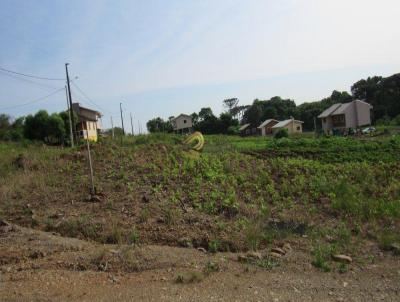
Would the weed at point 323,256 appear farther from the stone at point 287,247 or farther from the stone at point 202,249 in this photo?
the stone at point 202,249

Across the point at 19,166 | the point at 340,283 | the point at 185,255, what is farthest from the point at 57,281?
the point at 19,166

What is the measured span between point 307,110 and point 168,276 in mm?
63882

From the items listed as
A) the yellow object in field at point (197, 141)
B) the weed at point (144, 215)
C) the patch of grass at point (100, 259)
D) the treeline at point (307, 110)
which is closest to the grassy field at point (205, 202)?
the weed at point (144, 215)

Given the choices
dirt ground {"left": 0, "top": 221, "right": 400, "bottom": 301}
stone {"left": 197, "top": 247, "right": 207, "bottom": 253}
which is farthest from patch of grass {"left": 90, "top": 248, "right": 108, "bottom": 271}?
stone {"left": 197, "top": 247, "right": 207, "bottom": 253}

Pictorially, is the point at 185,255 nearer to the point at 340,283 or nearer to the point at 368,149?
the point at 340,283

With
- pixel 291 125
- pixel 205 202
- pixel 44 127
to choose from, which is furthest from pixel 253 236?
pixel 291 125

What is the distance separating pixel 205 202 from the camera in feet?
30.9

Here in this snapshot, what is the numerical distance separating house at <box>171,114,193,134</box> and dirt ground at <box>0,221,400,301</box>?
57260mm

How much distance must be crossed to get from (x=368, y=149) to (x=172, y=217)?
1832cm

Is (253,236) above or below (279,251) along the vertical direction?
above

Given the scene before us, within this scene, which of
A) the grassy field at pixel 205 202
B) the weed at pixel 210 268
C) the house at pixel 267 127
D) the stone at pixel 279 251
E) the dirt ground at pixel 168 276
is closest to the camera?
the dirt ground at pixel 168 276

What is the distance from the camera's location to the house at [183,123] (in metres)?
63.8

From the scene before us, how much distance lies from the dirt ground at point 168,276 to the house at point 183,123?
2254 inches

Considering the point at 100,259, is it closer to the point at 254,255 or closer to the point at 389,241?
the point at 254,255
